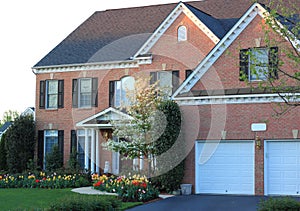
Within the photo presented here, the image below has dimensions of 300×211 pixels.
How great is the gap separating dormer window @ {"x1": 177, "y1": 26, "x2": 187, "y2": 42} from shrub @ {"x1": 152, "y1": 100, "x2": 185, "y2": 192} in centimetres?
626

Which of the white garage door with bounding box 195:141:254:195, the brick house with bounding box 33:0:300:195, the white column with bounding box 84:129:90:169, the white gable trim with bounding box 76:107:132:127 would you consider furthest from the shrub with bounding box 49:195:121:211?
the white column with bounding box 84:129:90:169

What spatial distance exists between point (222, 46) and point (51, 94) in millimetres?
13614

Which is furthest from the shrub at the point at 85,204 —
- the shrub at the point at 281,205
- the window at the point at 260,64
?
the window at the point at 260,64

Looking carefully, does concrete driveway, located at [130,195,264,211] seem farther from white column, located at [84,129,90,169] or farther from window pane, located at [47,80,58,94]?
window pane, located at [47,80,58,94]

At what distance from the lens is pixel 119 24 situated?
3528 centimetres

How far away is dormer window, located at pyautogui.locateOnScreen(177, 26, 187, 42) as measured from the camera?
1144 inches

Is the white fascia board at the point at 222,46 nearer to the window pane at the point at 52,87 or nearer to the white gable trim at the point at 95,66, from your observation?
the white gable trim at the point at 95,66

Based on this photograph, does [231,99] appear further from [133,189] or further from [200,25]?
[200,25]

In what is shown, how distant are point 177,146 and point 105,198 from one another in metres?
6.94

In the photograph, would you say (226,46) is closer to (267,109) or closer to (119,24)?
(267,109)

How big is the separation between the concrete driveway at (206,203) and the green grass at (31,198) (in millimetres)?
1105

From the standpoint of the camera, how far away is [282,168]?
22.6 metres

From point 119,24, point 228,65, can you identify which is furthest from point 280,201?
point 119,24

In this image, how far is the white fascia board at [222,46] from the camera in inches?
922
